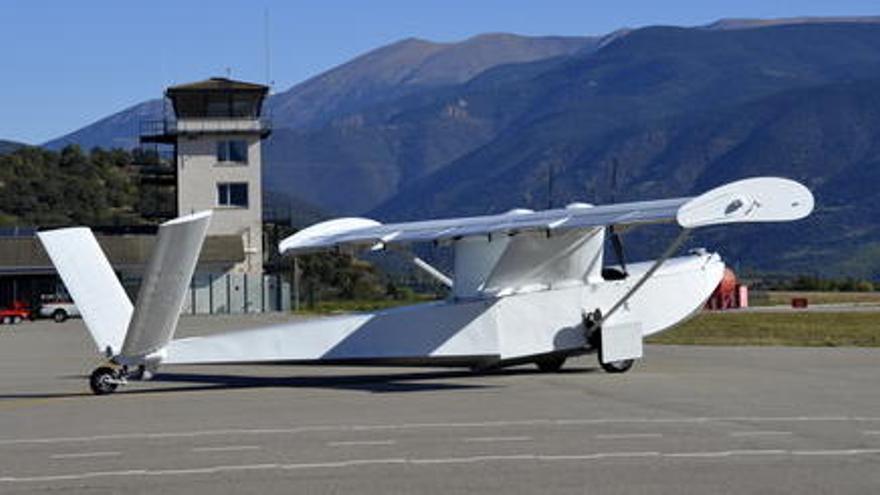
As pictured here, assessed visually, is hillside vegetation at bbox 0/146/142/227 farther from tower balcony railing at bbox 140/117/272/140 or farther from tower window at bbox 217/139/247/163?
tower window at bbox 217/139/247/163

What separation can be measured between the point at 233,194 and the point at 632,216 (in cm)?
5729

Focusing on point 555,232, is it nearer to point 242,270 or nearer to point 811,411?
point 811,411

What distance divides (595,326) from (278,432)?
854cm

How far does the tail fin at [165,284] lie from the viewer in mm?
18531

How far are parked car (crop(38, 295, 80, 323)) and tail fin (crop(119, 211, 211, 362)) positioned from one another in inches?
1917

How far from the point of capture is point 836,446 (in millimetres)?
13977

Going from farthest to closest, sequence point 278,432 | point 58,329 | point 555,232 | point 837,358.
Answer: point 58,329, point 837,358, point 555,232, point 278,432

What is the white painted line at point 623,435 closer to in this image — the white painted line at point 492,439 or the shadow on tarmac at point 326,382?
the white painted line at point 492,439

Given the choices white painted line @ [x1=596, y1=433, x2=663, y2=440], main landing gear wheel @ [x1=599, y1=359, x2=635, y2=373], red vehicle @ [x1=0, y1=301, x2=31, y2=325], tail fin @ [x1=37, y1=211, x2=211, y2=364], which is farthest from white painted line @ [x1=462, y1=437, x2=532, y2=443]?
red vehicle @ [x1=0, y1=301, x2=31, y2=325]

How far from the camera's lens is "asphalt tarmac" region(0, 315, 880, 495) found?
12195 mm

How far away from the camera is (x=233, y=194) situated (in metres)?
76.2

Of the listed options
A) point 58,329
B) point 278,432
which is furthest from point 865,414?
point 58,329

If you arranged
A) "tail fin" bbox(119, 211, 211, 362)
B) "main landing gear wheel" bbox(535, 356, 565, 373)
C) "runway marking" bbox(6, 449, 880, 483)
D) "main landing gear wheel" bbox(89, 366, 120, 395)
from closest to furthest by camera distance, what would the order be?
"runway marking" bbox(6, 449, 880, 483) < "tail fin" bbox(119, 211, 211, 362) < "main landing gear wheel" bbox(89, 366, 120, 395) < "main landing gear wheel" bbox(535, 356, 565, 373)

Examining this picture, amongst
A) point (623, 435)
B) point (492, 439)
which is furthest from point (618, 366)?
point (492, 439)
